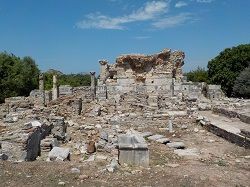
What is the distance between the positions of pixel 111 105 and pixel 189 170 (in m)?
12.3

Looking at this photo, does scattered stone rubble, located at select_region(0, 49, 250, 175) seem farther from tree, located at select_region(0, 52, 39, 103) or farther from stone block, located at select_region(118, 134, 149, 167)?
tree, located at select_region(0, 52, 39, 103)

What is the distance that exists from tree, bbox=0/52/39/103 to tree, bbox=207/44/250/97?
787 inches

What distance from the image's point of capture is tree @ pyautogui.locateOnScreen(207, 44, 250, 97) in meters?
40.1

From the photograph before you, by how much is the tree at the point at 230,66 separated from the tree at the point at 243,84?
2349mm

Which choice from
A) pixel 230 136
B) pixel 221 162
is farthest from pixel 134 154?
pixel 230 136

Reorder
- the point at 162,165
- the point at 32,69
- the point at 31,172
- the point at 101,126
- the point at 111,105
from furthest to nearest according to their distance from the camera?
1. the point at 32,69
2. the point at 111,105
3. the point at 101,126
4. the point at 162,165
5. the point at 31,172

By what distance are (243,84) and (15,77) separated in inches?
885

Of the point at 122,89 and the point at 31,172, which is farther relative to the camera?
the point at 122,89

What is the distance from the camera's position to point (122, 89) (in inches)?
1193

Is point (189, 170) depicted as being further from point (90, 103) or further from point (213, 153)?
point (90, 103)

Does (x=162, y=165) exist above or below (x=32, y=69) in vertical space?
below

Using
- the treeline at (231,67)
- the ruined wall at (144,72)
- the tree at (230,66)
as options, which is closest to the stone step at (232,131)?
the ruined wall at (144,72)

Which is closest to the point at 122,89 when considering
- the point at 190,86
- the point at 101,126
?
the point at 190,86

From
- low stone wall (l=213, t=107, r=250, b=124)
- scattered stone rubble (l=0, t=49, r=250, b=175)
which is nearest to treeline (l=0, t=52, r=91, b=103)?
scattered stone rubble (l=0, t=49, r=250, b=175)
